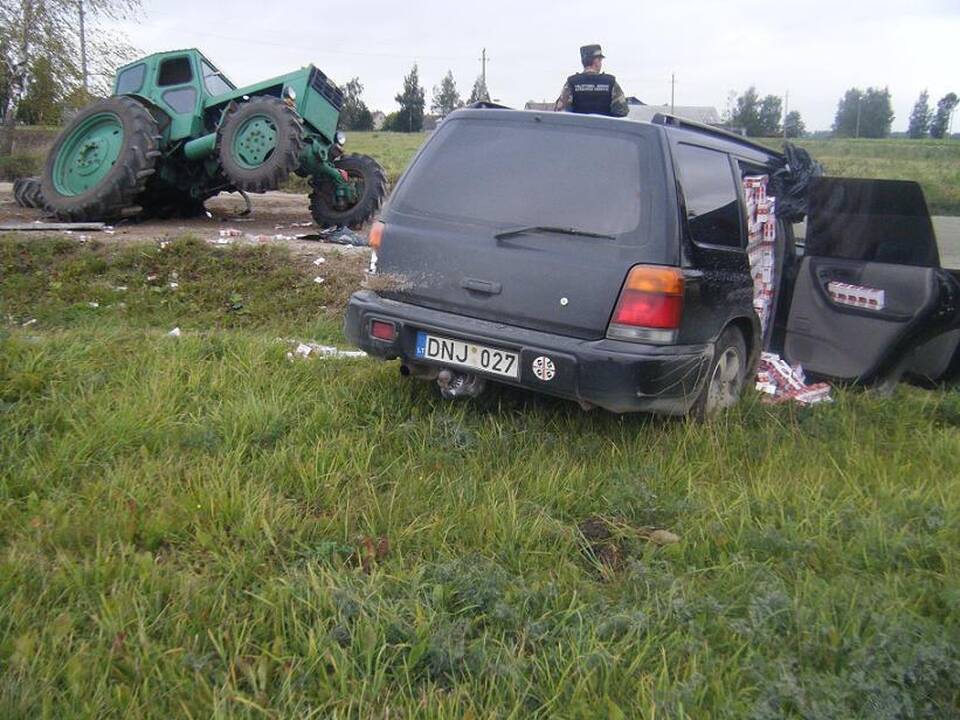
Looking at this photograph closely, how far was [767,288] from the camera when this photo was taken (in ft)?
17.1

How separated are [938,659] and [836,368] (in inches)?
115

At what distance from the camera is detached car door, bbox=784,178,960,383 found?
4816 millimetres

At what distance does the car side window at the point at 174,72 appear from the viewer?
10289mm

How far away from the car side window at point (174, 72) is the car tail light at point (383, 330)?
734 cm

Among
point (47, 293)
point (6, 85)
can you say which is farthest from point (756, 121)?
point (47, 293)

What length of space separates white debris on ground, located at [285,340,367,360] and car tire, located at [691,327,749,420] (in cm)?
205

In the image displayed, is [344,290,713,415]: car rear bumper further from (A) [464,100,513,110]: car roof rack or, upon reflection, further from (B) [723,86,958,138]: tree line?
(B) [723,86,958,138]: tree line

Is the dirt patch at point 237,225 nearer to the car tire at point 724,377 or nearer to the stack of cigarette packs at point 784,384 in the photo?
the stack of cigarette packs at point 784,384

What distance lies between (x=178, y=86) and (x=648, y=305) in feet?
27.1

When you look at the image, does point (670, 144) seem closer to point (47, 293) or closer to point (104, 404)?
point (104, 404)

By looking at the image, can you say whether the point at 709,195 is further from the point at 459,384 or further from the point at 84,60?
the point at 84,60

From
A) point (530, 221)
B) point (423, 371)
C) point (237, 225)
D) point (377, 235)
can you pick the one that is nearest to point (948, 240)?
point (530, 221)

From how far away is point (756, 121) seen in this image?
54.4 m

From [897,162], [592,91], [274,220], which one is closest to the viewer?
[592,91]
